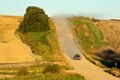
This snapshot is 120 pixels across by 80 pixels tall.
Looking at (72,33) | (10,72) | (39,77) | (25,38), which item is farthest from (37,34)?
(39,77)

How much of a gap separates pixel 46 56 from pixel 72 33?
19.4m

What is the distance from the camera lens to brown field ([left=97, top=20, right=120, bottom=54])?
229 feet

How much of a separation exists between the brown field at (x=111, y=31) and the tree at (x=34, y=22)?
40.4 feet

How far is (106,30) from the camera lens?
80188 mm

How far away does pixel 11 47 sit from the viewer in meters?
63.7

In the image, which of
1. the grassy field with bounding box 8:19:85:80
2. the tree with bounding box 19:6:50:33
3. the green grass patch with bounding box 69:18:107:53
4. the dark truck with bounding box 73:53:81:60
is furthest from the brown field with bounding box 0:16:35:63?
the green grass patch with bounding box 69:18:107:53

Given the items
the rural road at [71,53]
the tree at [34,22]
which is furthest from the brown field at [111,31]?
the tree at [34,22]

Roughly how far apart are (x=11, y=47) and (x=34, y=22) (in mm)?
11470

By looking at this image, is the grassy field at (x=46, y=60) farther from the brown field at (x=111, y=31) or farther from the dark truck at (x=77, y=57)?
the brown field at (x=111, y=31)

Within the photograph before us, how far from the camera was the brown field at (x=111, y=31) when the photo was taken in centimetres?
6987

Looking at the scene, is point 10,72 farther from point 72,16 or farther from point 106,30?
point 72,16

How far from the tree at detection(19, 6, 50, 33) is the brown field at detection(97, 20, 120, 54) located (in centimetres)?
1232

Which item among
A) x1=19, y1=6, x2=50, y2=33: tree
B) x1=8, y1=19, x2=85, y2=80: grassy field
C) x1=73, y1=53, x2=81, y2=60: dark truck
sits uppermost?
x1=19, y1=6, x2=50, y2=33: tree

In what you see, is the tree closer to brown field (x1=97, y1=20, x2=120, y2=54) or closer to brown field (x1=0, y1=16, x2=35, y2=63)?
brown field (x1=0, y1=16, x2=35, y2=63)
